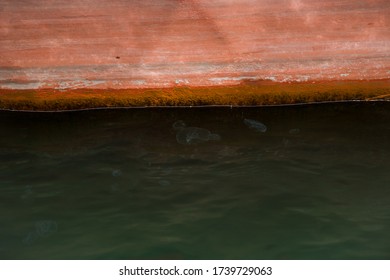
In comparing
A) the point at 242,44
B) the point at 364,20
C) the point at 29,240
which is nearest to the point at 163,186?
the point at 29,240

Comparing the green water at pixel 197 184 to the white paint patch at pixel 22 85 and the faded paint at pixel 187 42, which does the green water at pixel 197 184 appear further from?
the faded paint at pixel 187 42

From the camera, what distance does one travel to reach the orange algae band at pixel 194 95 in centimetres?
845

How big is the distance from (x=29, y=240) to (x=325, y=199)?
3.54m

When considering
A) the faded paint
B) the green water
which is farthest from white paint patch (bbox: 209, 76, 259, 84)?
the green water

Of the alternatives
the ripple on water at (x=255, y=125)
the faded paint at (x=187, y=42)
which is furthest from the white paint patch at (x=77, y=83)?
the ripple on water at (x=255, y=125)

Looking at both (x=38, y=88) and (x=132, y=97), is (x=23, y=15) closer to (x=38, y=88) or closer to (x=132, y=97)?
(x=38, y=88)

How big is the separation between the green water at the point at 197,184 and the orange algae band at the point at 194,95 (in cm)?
15

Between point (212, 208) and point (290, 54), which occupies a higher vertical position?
point (290, 54)

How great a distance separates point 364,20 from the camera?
8016mm

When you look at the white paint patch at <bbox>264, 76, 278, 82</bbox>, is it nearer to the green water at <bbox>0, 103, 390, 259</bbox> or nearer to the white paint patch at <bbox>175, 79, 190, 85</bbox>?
the green water at <bbox>0, 103, 390, 259</bbox>

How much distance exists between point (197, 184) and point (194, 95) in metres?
2.11

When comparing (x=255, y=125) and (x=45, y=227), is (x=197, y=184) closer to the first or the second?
(x=255, y=125)

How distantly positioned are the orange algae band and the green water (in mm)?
149

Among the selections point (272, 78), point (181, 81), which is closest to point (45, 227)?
point (181, 81)
